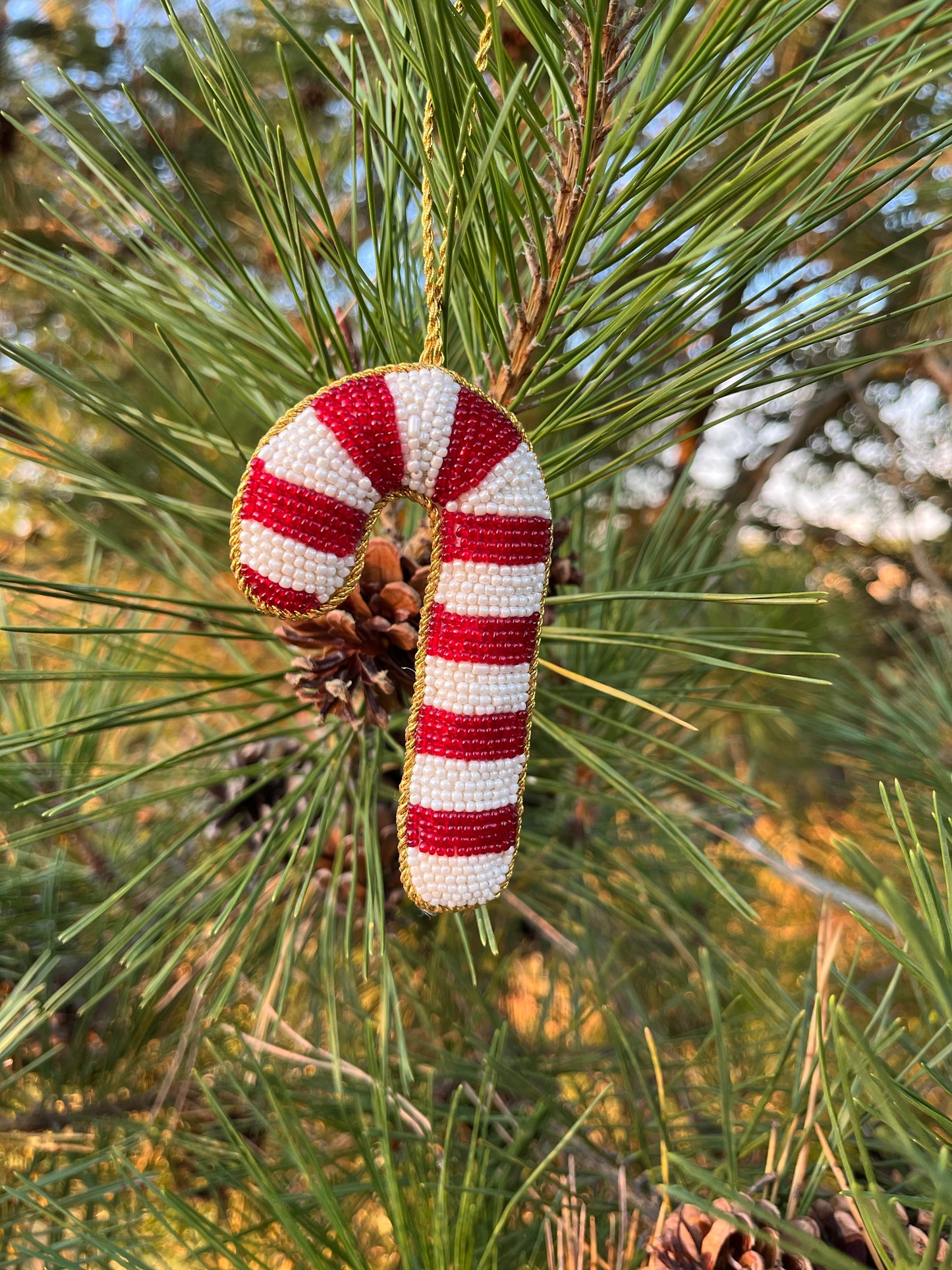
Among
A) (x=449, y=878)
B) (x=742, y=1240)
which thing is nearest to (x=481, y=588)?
(x=449, y=878)

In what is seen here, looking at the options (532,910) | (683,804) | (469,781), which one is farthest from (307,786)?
(683,804)

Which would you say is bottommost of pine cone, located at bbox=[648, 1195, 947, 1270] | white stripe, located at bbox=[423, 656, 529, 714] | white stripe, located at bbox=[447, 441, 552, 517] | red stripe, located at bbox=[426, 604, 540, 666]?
pine cone, located at bbox=[648, 1195, 947, 1270]

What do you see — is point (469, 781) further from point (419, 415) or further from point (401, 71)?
point (401, 71)

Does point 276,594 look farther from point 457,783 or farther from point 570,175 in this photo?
point 570,175

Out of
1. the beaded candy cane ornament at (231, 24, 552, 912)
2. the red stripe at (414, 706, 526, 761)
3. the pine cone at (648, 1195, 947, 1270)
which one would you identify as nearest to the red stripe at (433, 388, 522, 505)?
the beaded candy cane ornament at (231, 24, 552, 912)

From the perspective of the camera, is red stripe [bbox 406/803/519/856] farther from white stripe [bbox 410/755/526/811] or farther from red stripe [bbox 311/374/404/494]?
red stripe [bbox 311/374/404/494]

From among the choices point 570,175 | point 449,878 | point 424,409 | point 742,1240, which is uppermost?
point 570,175

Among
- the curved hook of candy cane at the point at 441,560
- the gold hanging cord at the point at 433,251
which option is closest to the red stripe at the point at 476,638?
the curved hook of candy cane at the point at 441,560
